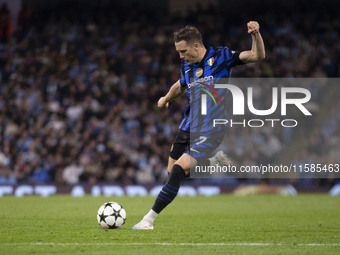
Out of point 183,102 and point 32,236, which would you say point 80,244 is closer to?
point 32,236

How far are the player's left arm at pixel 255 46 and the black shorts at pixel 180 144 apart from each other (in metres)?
1.27

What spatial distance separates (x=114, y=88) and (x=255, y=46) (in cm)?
1470

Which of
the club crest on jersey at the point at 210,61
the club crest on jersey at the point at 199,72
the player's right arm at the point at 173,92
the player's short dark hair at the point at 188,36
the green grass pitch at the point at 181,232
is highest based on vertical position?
the player's short dark hair at the point at 188,36

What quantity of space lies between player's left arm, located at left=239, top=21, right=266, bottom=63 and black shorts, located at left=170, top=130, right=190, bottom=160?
50.1 inches

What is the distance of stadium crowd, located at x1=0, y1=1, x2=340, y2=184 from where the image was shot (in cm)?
1891

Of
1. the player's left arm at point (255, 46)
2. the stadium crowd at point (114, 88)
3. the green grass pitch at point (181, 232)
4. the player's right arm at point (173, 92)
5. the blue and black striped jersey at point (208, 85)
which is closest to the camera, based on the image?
the green grass pitch at point (181, 232)

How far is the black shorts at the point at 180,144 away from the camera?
8021 mm

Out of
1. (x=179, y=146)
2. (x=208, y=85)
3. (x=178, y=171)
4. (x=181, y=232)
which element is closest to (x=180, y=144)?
(x=179, y=146)

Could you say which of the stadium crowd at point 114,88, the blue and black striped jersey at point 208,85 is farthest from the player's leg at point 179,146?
the stadium crowd at point 114,88

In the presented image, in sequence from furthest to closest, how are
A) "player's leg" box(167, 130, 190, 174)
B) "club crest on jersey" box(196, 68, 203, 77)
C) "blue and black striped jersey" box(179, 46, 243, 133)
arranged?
"player's leg" box(167, 130, 190, 174) → "club crest on jersey" box(196, 68, 203, 77) → "blue and black striped jersey" box(179, 46, 243, 133)

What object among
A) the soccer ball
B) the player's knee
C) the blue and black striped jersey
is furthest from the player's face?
the soccer ball

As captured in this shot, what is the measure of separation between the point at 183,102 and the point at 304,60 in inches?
205

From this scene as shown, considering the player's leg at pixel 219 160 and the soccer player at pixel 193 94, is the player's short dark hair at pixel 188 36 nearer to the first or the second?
the soccer player at pixel 193 94

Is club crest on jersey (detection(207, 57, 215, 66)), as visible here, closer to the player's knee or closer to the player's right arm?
the player's right arm
